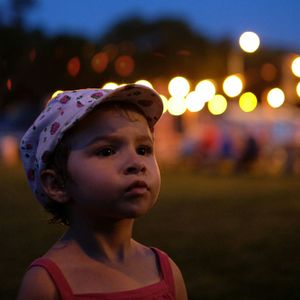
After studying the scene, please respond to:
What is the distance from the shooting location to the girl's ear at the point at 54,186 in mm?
1991

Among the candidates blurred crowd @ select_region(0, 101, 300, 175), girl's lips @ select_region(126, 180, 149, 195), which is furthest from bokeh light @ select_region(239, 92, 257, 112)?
girl's lips @ select_region(126, 180, 149, 195)

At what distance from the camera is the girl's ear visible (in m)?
1.99

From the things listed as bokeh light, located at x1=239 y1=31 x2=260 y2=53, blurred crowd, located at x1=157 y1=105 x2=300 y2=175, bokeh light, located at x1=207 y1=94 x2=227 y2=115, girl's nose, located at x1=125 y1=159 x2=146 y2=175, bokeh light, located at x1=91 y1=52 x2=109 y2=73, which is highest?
bokeh light, located at x1=239 y1=31 x2=260 y2=53

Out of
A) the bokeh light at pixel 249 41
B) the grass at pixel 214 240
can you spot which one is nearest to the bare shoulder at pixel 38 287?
the grass at pixel 214 240

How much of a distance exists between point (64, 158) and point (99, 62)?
7.76 meters

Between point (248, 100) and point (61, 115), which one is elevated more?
point (61, 115)

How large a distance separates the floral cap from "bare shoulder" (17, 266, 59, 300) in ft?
0.84

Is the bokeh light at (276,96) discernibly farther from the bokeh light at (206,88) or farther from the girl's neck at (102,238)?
the girl's neck at (102,238)

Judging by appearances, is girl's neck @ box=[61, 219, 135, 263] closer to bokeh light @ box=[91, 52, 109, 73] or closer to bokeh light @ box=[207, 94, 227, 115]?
bokeh light @ box=[91, 52, 109, 73]

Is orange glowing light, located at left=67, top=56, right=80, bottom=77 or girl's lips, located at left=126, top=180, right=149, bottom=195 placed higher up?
orange glowing light, located at left=67, top=56, right=80, bottom=77

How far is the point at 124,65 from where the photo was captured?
11164 mm

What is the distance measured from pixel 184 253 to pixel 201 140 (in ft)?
59.9

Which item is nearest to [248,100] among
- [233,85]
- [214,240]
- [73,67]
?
[233,85]

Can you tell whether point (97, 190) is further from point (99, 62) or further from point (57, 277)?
point (99, 62)
